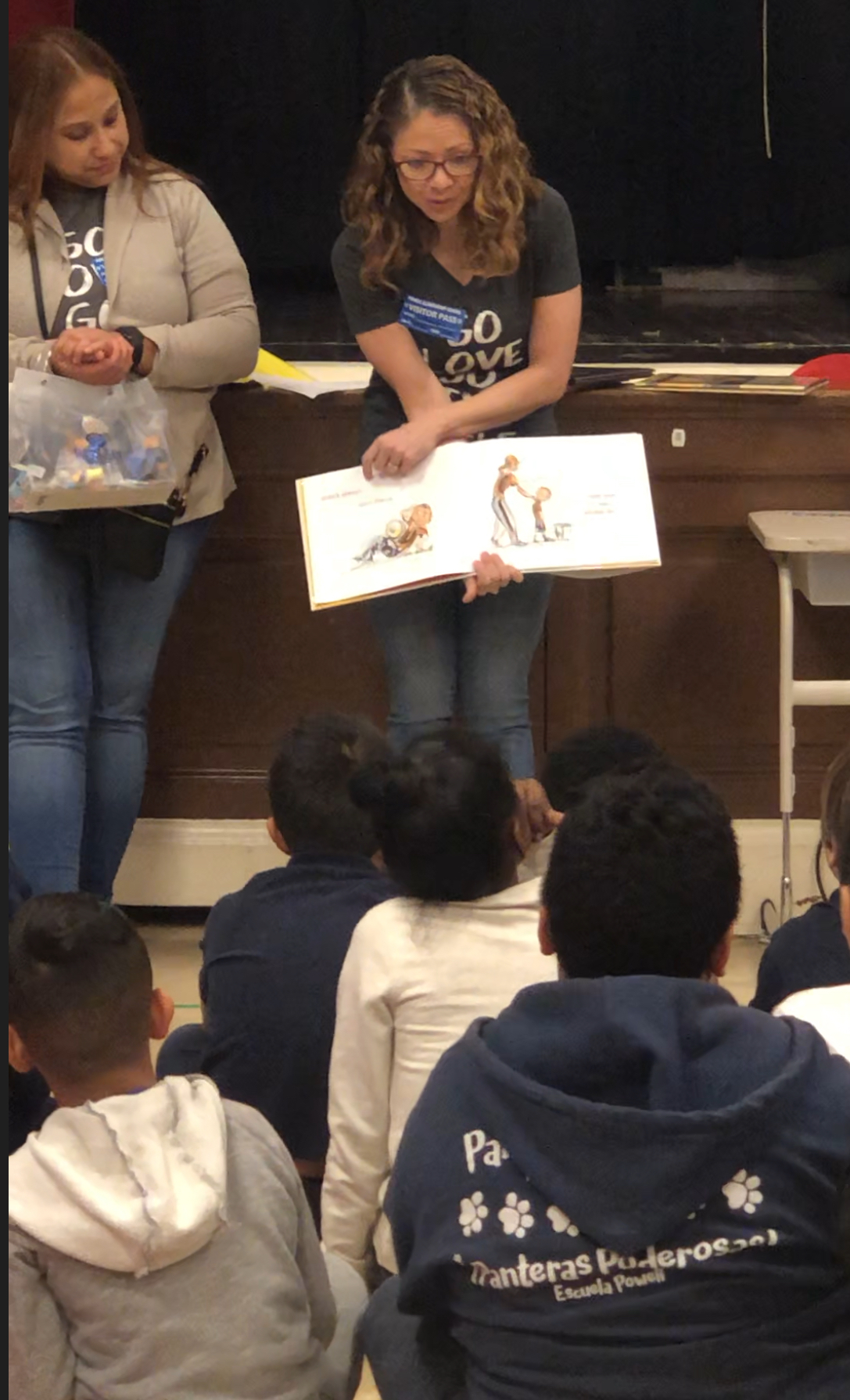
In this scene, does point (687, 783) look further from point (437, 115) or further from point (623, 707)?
point (623, 707)

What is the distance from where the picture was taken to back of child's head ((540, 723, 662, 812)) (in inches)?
81.7

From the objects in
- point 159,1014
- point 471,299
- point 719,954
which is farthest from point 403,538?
point 719,954

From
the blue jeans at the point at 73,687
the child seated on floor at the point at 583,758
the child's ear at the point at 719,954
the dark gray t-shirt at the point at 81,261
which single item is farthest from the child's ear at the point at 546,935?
the dark gray t-shirt at the point at 81,261

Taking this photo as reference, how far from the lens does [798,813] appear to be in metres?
2.99

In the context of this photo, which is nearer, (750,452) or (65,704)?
(65,704)

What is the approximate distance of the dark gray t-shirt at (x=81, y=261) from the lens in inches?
96.2

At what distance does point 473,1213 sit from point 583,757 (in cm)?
106

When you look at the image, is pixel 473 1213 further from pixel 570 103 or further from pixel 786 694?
pixel 570 103

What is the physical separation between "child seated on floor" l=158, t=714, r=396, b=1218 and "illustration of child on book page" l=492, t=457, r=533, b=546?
0.61 meters

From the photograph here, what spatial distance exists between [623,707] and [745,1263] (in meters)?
1.94

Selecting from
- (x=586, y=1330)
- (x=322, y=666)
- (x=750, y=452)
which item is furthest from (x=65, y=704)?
(x=586, y=1330)

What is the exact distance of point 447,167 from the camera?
2.31 m

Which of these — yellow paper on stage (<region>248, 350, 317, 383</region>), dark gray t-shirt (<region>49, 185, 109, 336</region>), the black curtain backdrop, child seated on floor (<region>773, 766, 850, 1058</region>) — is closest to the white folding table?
yellow paper on stage (<region>248, 350, 317, 383</region>)

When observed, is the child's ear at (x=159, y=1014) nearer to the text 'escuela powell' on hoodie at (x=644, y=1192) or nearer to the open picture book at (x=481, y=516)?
the text 'escuela powell' on hoodie at (x=644, y=1192)
